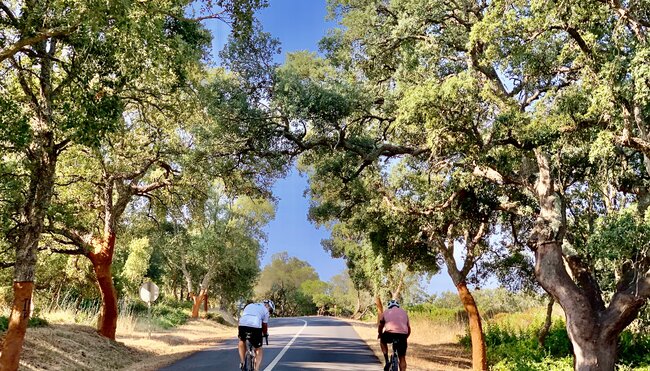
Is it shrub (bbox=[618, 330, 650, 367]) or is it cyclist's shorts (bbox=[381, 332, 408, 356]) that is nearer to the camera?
cyclist's shorts (bbox=[381, 332, 408, 356])

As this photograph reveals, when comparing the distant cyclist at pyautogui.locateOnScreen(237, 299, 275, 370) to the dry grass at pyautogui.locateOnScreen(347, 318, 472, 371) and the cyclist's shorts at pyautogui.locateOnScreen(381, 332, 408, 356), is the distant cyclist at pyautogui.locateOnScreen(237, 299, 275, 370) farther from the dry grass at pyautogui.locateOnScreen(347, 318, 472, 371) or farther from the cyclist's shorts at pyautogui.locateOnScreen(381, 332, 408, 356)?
the dry grass at pyautogui.locateOnScreen(347, 318, 472, 371)

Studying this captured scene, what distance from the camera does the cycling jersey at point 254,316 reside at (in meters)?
10.5

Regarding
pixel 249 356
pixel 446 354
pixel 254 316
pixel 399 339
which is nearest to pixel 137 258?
pixel 446 354

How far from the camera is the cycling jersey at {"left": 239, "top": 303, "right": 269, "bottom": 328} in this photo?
34.6ft

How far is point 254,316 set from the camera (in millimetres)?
10688

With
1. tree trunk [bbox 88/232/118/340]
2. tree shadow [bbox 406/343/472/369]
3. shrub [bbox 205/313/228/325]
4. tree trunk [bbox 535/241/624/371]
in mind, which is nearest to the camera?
tree trunk [bbox 535/241/624/371]

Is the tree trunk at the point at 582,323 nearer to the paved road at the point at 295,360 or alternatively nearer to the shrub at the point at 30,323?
the paved road at the point at 295,360

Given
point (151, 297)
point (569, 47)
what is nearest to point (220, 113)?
point (569, 47)

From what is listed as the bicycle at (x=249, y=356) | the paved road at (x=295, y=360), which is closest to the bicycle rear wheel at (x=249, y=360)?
the bicycle at (x=249, y=356)

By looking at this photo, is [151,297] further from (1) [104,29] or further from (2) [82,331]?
(1) [104,29]

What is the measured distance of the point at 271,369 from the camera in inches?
494

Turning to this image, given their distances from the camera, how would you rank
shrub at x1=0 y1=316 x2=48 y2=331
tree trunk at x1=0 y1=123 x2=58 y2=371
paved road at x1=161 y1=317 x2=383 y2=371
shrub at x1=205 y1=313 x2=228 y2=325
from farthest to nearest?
shrub at x1=205 y1=313 x2=228 y2=325
shrub at x1=0 y1=316 x2=48 y2=331
paved road at x1=161 y1=317 x2=383 y2=371
tree trunk at x1=0 y1=123 x2=58 y2=371

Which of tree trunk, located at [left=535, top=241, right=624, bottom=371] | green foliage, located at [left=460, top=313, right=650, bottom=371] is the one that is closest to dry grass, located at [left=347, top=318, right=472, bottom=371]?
green foliage, located at [left=460, top=313, right=650, bottom=371]

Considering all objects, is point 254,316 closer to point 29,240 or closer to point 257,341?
point 257,341
